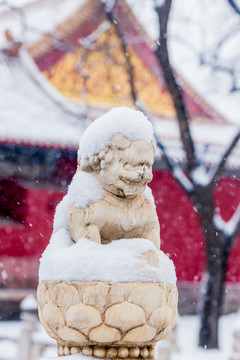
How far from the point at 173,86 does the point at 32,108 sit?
10.5ft

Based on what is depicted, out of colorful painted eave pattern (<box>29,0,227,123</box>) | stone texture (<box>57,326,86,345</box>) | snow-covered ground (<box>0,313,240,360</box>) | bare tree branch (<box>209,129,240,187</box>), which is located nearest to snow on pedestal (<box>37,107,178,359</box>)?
stone texture (<box>57,326,86,345</box>)

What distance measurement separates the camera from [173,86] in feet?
17.5

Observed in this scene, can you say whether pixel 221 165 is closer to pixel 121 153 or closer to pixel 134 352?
pixel 121 153

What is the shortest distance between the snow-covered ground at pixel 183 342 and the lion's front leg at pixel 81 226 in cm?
38

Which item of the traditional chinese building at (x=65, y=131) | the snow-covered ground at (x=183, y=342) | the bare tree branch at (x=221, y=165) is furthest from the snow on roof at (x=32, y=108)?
the snow-covered ground at (x=183, y=342)

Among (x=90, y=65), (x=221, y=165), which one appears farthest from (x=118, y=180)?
(x=90, y=65)

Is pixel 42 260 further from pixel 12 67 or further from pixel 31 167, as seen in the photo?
pixel 12 67

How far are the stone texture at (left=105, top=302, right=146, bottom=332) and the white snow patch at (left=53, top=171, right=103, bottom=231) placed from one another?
0.36m

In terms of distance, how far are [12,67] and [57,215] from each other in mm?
6933

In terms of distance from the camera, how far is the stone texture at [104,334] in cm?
165

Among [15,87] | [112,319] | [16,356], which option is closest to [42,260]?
[112,319]

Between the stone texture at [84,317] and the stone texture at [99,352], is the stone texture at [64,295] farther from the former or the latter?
the stone texture at [99,352]

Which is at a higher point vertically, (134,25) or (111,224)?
(111,224)

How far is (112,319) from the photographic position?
5.40 ft
